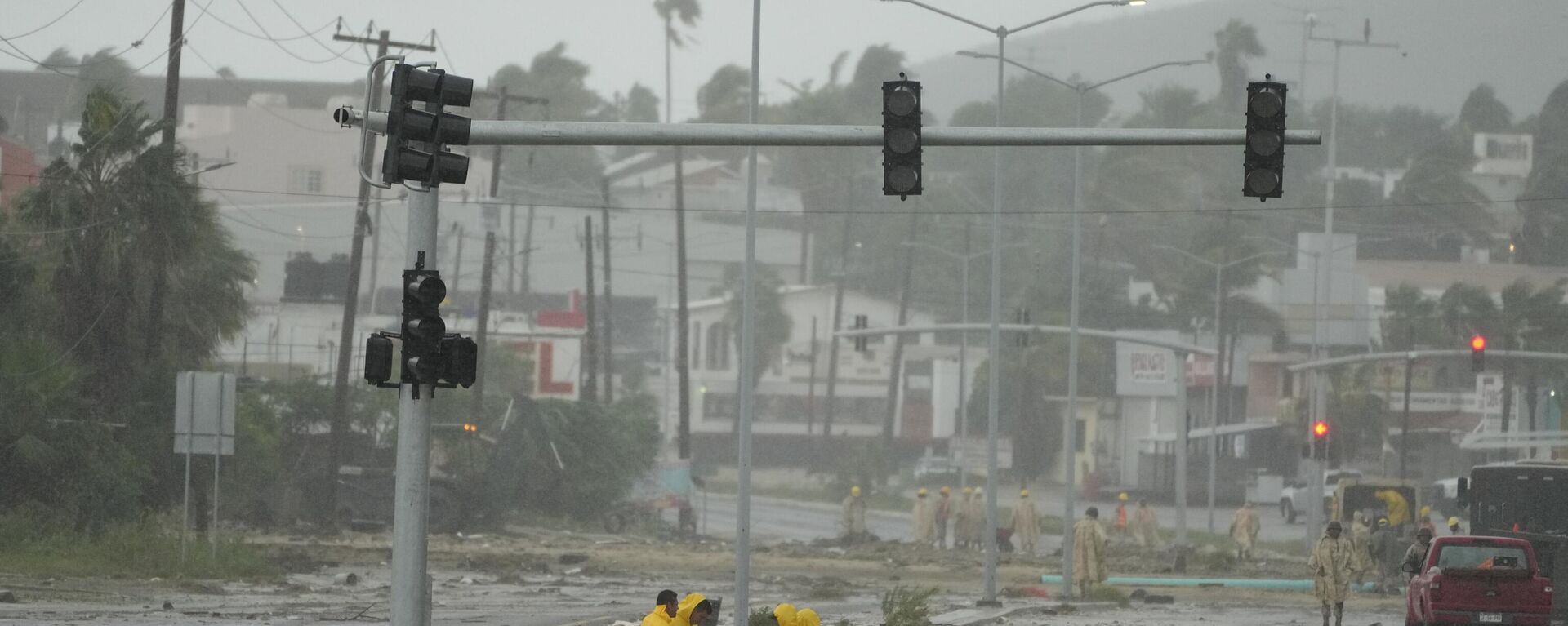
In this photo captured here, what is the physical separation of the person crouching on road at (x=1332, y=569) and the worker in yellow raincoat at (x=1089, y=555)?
26.8 ft

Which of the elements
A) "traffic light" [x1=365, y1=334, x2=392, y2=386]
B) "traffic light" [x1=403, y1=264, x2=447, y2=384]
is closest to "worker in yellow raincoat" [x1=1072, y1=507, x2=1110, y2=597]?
"traffic light" [x1=403, y1=264, x2=447, y2=384]

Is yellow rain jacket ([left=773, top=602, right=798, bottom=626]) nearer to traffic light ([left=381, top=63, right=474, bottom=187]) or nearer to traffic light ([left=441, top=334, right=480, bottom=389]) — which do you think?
traffic light ([left=441, top=334, right=480, bottom=389])

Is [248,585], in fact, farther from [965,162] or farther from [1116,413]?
[965,162]

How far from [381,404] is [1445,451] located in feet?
181

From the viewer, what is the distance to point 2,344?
33.5 metres

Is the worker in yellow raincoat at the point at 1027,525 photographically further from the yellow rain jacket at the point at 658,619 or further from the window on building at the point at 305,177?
the window on building at the point at 305,177

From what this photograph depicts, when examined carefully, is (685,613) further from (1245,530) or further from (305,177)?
(305,177)

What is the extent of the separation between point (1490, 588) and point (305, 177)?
7883 cm

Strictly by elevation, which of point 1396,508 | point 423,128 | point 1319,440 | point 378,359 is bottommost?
point 1396,508

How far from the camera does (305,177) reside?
311 ft

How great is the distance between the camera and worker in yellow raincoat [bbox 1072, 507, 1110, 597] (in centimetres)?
3384

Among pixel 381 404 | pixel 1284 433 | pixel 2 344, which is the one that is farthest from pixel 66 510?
pixel 1284 433

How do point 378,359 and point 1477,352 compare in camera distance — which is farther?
point 1477,352

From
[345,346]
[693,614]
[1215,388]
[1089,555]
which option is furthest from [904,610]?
[1215,388]
